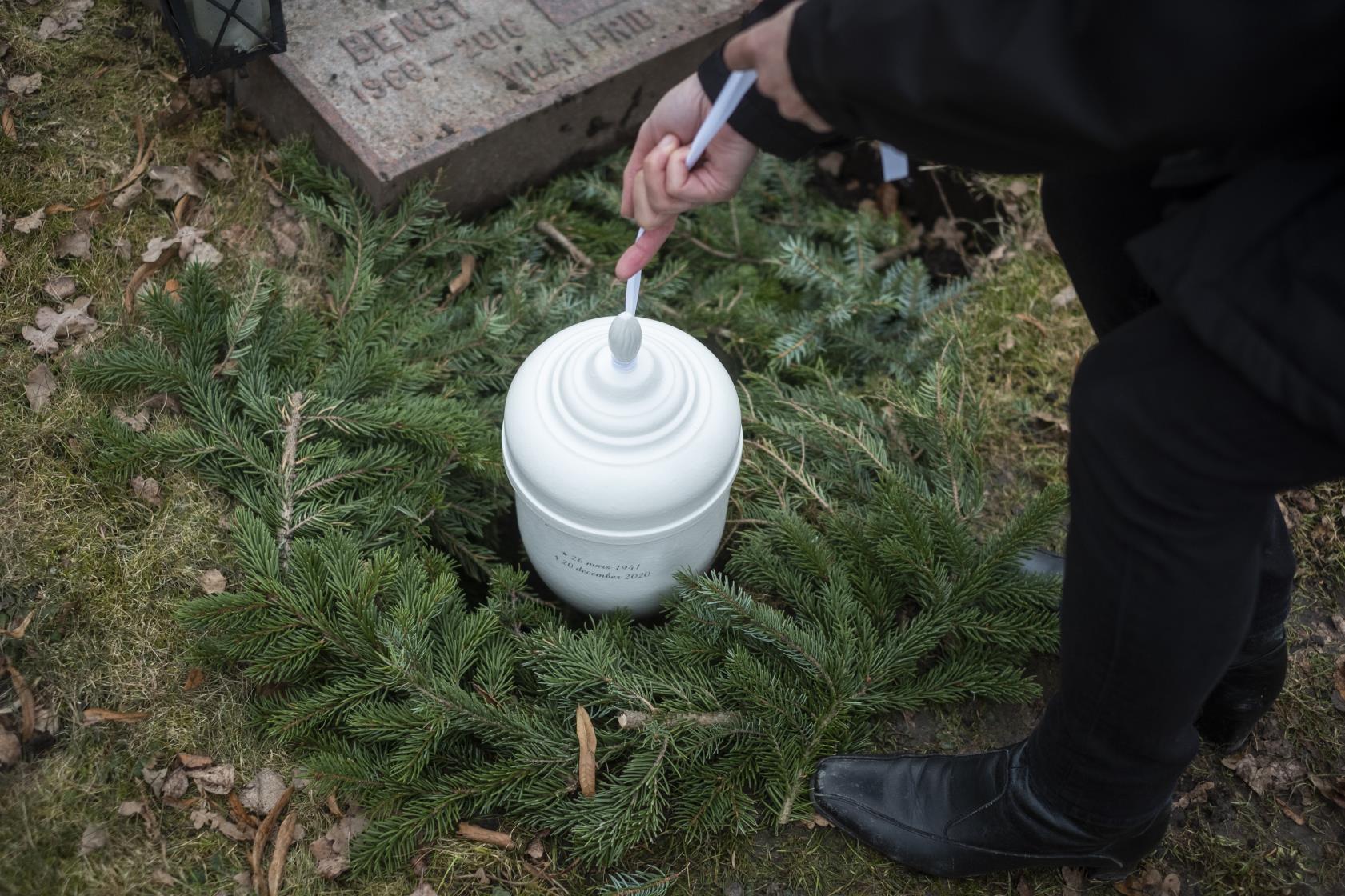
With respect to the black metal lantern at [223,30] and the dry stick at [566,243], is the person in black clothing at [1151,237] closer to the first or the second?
the dry stick at [566,243]

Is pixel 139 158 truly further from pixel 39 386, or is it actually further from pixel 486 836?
pixel 486 836

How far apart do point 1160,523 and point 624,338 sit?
994mm

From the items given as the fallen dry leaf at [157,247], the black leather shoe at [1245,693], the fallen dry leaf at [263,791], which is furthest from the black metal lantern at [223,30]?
the black leather shoe at [1245,693]

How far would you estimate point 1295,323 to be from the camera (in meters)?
1.15

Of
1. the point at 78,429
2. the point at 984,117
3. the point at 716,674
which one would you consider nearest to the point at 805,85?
the point at 984,117

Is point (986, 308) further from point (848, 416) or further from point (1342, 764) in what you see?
point (1342, 764)

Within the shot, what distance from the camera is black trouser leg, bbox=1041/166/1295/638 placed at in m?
1.61

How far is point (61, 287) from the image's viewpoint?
8.79 ft

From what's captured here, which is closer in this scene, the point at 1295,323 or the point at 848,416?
the point at 1295,323

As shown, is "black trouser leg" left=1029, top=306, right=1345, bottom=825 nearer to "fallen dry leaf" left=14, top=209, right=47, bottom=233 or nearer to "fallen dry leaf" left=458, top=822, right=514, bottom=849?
"fallen dry leaf" left=458, top=822, right=514, bottom=849

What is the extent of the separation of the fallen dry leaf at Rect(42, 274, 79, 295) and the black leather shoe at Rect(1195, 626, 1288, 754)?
9.80 feet

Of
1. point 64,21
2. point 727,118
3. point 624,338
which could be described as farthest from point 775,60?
point 64,21

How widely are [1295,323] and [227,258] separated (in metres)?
2.70

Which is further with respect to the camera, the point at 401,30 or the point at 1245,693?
the point at 401,30
